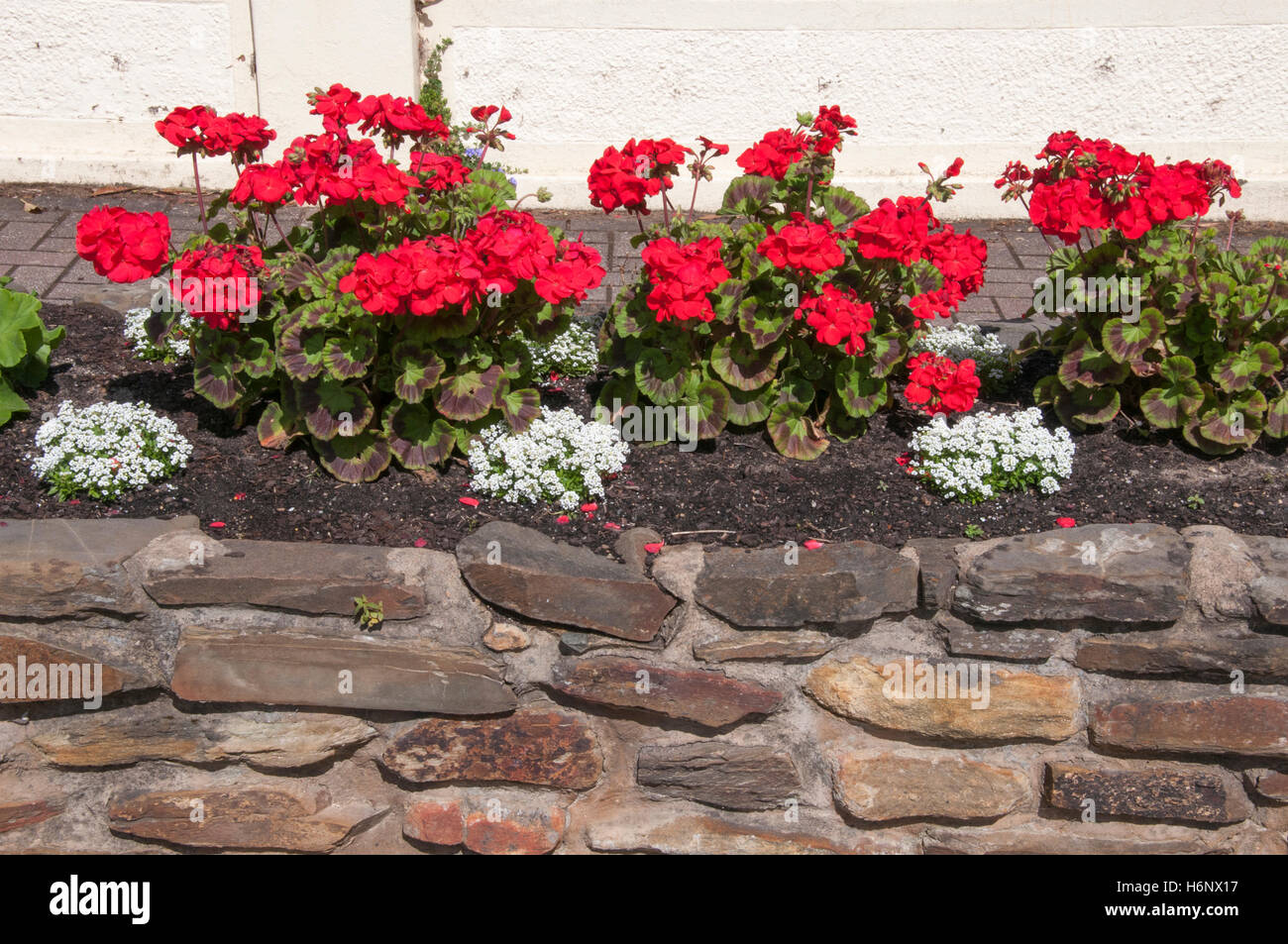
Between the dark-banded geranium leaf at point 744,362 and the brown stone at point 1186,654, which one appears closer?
the brown stone at point 1186,654

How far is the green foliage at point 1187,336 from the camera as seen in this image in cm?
303

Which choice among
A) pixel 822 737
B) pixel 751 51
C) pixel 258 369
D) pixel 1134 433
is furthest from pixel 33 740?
pixel 751 51

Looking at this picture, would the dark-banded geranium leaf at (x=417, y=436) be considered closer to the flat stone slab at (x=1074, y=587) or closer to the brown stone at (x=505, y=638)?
the brown stone at (x=505, y=638)

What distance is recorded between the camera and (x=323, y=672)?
2.55 meters

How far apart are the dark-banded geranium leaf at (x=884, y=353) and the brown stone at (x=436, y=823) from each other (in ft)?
4.98

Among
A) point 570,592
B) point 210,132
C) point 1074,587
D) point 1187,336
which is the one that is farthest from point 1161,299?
point 210,132

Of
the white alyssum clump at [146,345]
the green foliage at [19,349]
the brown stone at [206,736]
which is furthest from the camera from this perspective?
the white alyssum clump at [146,345]

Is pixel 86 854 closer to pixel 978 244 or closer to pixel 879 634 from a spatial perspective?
pixel 879 634

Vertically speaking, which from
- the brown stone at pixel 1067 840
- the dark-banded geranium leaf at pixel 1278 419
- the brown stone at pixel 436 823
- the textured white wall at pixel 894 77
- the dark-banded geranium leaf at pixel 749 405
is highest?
the textured white wall at pixel 894 77

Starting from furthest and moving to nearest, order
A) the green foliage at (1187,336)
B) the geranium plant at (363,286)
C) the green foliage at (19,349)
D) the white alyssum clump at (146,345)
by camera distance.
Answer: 1. the white alyssum clump at (146,345)
2. the green foliage at (19,349)
3. the green foliage at (1187,336)
4. the geranium plant at (363,286)

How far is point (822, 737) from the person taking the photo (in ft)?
8.77

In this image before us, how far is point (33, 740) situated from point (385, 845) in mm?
826

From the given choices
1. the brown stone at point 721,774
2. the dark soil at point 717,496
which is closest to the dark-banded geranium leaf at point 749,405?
the dark soil at point 717,496

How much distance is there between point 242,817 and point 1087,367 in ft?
8.02
